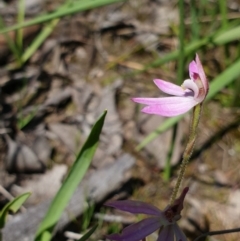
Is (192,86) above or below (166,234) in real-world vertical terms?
above

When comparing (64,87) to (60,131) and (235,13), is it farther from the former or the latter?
(235,13)

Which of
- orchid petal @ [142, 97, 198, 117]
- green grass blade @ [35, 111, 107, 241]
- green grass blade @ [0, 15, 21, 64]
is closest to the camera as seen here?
orchid petal @ [142, 97, 198, 117]

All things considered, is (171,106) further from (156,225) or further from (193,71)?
(156,225)

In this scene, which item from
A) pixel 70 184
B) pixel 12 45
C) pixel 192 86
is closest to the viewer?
pixel 192 86

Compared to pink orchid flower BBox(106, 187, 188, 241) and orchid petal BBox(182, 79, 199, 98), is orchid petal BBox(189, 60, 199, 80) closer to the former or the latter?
orchid petal BBox(182, 79, 199, 98)

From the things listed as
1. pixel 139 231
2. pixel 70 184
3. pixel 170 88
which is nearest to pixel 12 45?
pixel 70 184

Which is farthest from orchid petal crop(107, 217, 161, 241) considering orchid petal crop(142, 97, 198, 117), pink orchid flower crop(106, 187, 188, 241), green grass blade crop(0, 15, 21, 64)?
green grass blade crop(0, 15, 21, 64)
